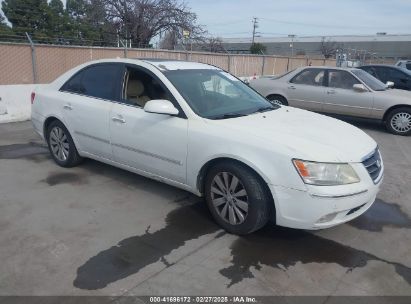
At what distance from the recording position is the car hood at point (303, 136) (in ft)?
11.3

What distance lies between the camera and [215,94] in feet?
14.8

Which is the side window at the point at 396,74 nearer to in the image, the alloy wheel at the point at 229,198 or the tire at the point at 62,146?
the tire at the point at 62,146

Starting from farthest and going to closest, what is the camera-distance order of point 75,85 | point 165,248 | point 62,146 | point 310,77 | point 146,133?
point 310,77 < point 62,146 < point 75,85 < point 146,133 < point 165,248

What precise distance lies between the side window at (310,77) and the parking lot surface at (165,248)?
17.0 feet

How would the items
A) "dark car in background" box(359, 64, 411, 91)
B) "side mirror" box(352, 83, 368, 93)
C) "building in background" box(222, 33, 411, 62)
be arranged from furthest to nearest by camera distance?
"building in background" box(222, 33, 411, 62)
"dark car in background" box(359, 64, 411, 91)
"side mirror" box(352, 83, 368, 93)

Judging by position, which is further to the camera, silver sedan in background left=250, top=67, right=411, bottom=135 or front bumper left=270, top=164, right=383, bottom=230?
silver sedan in background left=250, top=67, right=411, bottom=135

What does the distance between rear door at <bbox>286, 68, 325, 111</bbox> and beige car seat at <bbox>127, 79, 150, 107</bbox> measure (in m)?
6.16

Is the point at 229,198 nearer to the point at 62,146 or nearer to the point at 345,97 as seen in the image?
the point at 62,146

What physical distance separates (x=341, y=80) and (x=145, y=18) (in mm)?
17658

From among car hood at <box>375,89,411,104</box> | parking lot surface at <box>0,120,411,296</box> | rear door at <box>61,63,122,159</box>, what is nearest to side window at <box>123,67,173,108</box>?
rear door at <box>61,63,122,159</box>

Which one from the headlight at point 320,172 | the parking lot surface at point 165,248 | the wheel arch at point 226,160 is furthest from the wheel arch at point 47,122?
the headlight at point 320,172

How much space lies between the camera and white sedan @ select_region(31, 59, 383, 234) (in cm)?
340

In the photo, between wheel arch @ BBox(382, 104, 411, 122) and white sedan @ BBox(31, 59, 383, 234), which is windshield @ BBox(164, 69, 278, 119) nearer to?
white sedan @ BBox(31, 59, 383, 234)

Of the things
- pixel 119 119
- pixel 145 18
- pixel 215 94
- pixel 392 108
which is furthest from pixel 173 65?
pixel 145 18
